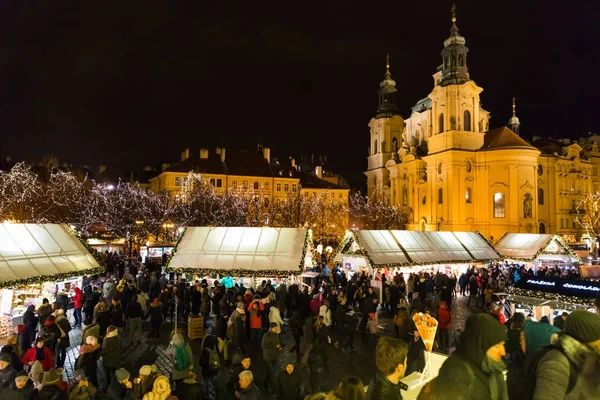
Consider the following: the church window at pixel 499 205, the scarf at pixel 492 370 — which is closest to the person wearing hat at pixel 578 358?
the scarf at pixel 492 370

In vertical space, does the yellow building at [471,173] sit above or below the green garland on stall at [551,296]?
above

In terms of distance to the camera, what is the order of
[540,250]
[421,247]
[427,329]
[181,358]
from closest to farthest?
[427,329]
[181,358]
[421,247]
[540,250]

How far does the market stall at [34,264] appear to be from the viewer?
12.0 m

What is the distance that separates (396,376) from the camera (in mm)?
3533

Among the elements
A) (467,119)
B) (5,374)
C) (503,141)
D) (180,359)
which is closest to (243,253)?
(180,359)

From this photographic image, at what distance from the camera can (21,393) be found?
5965 mm

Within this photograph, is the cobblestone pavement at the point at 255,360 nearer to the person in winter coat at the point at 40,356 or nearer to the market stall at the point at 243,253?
the person in winter coat at the point at 40,356

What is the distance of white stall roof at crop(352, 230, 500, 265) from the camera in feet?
64.7

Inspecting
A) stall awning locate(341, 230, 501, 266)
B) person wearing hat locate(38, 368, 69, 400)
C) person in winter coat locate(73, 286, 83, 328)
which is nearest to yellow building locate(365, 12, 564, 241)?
stall awning locate(341, 230, 501, 266)

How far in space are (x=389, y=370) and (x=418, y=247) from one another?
18.8 m

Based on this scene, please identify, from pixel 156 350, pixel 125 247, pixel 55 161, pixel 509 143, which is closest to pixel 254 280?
pixel 156 350

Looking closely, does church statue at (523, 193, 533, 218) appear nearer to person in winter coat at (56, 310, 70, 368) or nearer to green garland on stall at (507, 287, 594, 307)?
green garland on stall at (507, 287, 594, 307)

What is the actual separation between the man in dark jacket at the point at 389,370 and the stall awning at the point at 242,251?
13068 millimetres

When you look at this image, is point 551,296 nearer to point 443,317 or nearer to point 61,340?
point 443,317
